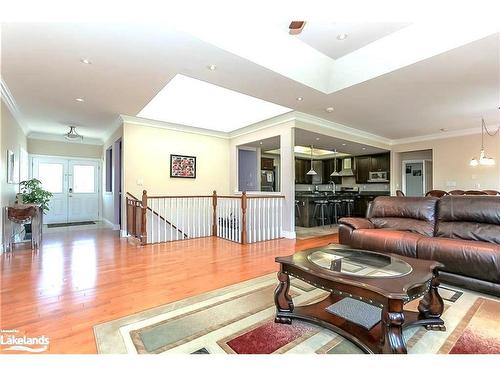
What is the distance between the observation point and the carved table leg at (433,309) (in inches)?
71.2

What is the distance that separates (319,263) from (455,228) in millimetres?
2138

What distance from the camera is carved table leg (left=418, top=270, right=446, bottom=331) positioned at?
1.81 metres

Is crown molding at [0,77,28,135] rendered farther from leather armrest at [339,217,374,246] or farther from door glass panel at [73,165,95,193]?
leather armrest at [339,217,374,246]

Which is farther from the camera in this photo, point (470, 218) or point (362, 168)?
point (362, 168)

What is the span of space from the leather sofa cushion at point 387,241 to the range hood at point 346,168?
6.12 meters

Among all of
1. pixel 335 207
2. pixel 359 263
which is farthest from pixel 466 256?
pixel 335 207

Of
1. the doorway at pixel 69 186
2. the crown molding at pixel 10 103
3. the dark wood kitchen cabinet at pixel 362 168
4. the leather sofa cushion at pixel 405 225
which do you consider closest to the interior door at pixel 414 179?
the dark wood kitchen cabinet at pixel 362 168

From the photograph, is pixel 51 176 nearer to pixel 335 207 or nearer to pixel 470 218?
pixel 335 207

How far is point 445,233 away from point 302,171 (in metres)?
6.88

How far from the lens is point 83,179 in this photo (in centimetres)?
780

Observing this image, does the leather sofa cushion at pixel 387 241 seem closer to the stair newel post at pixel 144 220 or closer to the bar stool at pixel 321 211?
the stair newel post at pixel 144 220

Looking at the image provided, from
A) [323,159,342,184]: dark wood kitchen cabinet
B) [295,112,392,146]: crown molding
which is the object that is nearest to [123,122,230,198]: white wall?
[295,112,392,146]: crown molding

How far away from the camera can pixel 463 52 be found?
9.21ft

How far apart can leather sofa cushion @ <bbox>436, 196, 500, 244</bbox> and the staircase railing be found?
2.81m
